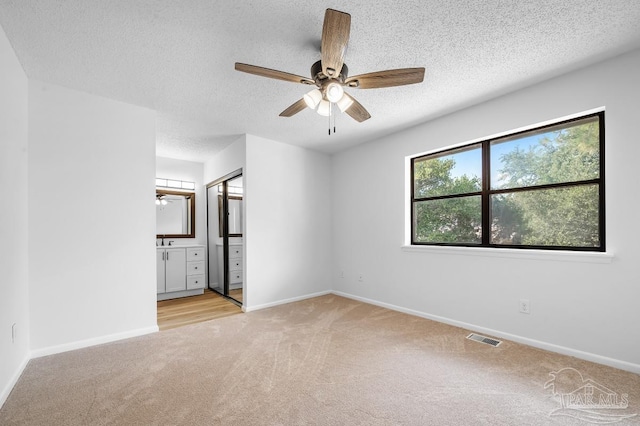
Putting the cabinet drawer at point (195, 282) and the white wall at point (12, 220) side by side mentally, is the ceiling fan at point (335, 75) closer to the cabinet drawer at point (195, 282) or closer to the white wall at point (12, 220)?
the white wall at point (12, 220)

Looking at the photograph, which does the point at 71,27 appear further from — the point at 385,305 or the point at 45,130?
the point at 385,305

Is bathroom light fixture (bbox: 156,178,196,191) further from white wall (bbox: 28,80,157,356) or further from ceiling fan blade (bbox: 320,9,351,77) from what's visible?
ceiling fan blade (bbox: 320,9,351,77)

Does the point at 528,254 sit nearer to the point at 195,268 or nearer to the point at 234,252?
the point at 234,252

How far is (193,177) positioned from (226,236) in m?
1.52

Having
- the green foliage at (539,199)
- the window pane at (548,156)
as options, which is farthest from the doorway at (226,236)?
the window pane at (548,156)

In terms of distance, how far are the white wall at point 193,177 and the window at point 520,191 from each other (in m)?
3.90

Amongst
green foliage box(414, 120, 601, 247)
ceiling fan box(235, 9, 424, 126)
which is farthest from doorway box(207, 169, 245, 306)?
green foliage box(414, 120, 601, 247)

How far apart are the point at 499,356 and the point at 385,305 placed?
5.62 ft

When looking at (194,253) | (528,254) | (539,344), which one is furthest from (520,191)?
(194,253)

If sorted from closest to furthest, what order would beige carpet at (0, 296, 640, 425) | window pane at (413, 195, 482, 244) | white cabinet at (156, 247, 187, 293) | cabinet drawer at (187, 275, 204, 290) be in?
beige carpet at (0, 296, 640, 425) → window pane at (413, 195, 482, 244) → white cabinet at (156, 247, 187, 293) → cabinet drawer at (187, 275, 204, 290)

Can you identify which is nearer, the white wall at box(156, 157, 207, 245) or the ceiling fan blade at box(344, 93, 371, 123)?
→ the ceiling fan blade at box(344, 93, 371, 123)

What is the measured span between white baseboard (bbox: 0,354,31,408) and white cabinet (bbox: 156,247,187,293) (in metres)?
2.19

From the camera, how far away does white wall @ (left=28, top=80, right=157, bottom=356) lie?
8.56ft

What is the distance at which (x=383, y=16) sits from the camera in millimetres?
1849
